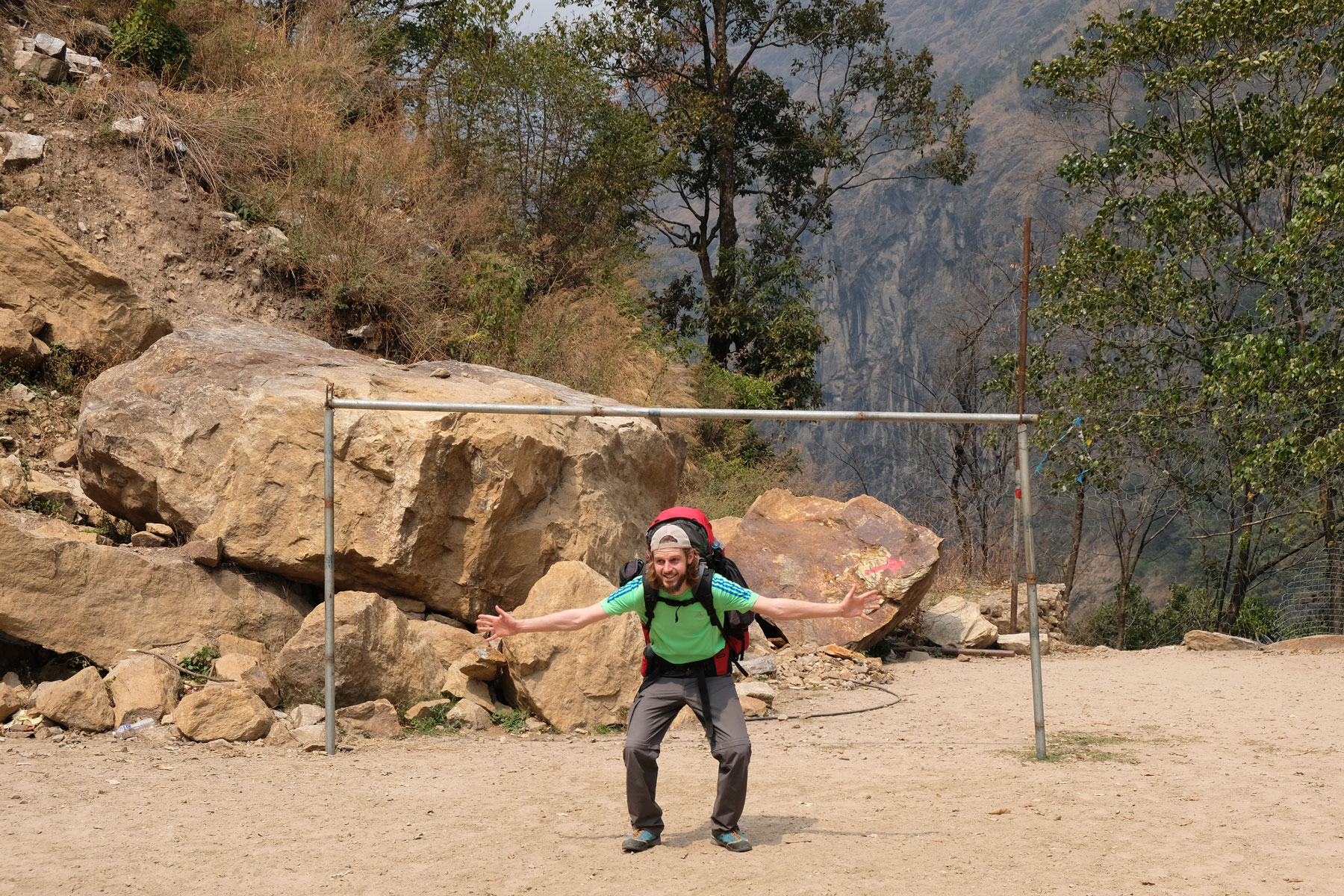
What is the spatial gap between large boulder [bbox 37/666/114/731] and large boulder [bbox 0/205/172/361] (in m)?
4.92

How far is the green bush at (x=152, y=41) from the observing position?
1443 centimetres

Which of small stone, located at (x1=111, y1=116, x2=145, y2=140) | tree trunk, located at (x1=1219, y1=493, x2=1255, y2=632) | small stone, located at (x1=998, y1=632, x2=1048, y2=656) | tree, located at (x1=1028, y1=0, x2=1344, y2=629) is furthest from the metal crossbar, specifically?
tree trunk, located at (x1=1219, y1=493, x2=1255, y2=632)

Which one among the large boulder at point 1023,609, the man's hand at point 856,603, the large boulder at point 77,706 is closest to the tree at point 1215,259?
the large boulder at point 1023,609

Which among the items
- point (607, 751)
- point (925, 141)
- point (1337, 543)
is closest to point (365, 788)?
point (607, 751)

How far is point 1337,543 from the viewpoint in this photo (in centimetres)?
1454

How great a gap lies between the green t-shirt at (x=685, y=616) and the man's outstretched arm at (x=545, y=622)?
0.26 ft

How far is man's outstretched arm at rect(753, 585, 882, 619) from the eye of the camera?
462 cm

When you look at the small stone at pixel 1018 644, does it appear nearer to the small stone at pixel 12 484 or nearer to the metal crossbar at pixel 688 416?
the metal crossbar at pixel 688 416

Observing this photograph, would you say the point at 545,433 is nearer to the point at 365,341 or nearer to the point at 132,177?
the point at 365,341

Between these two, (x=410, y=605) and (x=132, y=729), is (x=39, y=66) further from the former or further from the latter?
(x=132, y=729)

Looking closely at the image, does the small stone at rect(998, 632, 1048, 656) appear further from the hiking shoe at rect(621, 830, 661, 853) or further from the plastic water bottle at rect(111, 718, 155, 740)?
the plastic water bottle at rect(111, 718, 155, 740)

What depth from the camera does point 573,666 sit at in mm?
7824

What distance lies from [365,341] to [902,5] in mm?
98221

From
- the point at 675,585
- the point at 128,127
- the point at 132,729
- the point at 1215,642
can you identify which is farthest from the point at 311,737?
the point at 1215,642
